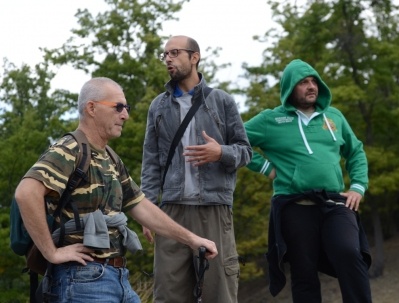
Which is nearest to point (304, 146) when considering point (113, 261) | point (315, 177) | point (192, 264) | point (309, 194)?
point (315, 177)

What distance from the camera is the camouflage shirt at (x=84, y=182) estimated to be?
378 centimetres

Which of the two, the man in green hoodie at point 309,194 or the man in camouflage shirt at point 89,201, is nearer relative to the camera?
the man in camouflage shirt at point 89,201

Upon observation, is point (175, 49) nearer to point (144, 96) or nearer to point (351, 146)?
point (351, 146)

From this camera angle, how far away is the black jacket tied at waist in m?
5.97

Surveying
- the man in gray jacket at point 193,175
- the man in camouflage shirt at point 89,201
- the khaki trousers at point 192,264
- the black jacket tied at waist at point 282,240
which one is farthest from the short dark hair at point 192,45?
the man in camouflage shirt at point 89,201

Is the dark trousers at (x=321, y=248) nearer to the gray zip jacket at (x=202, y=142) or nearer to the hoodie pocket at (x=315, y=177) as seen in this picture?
the hoodie pocket at (x=315, y=177)

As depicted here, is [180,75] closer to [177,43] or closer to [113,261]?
[177,43]

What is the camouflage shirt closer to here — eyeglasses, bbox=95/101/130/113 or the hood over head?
eyeglasses, bbox=95/101/130/113

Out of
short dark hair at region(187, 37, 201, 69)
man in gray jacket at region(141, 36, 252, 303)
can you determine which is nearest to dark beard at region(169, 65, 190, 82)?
man in gray jacket at region(141, 36, 252, 303)

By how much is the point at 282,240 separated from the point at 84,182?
242 cm

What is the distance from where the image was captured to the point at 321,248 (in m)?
6.02

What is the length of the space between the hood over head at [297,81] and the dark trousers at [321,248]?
32.0 inches

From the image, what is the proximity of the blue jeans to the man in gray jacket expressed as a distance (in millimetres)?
1489

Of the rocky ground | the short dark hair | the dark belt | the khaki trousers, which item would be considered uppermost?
the short dark hair
